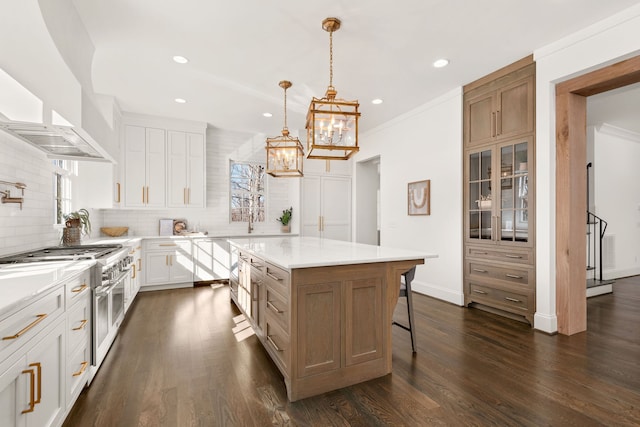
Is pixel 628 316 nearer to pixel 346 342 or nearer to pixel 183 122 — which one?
pixel 346 342

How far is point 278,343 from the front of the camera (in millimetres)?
2312

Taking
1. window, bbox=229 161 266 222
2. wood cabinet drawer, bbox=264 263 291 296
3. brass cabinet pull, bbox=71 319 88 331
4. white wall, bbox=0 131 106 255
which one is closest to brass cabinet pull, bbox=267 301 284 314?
wood cabinet drawer, bbox=264 263 291 296

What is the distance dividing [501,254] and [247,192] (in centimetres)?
456

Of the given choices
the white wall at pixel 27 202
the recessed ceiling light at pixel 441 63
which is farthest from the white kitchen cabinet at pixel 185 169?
the recessed ceiling light at pixel 441 63

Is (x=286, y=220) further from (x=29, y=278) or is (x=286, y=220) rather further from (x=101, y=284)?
(x=29, y=278)

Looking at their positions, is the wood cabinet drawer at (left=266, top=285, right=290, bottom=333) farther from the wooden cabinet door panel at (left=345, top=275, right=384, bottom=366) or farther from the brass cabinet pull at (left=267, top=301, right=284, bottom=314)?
the wooden cabinet door panel at (left=345, top=275, right=384, bottom=366)

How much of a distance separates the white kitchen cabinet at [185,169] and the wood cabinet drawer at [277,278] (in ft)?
11.5

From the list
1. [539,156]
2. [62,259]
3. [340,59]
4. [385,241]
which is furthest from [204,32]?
[385,241]

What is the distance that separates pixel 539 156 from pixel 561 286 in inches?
53.3

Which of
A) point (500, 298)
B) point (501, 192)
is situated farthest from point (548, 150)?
point (500, 298)

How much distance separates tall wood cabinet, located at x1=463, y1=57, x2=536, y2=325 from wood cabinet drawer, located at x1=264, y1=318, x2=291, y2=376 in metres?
2.77

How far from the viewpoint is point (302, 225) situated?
632cm

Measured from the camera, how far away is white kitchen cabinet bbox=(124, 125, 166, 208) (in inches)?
199

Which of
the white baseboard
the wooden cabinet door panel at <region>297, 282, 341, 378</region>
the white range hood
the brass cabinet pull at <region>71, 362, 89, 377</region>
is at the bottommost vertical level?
the white baseboard
